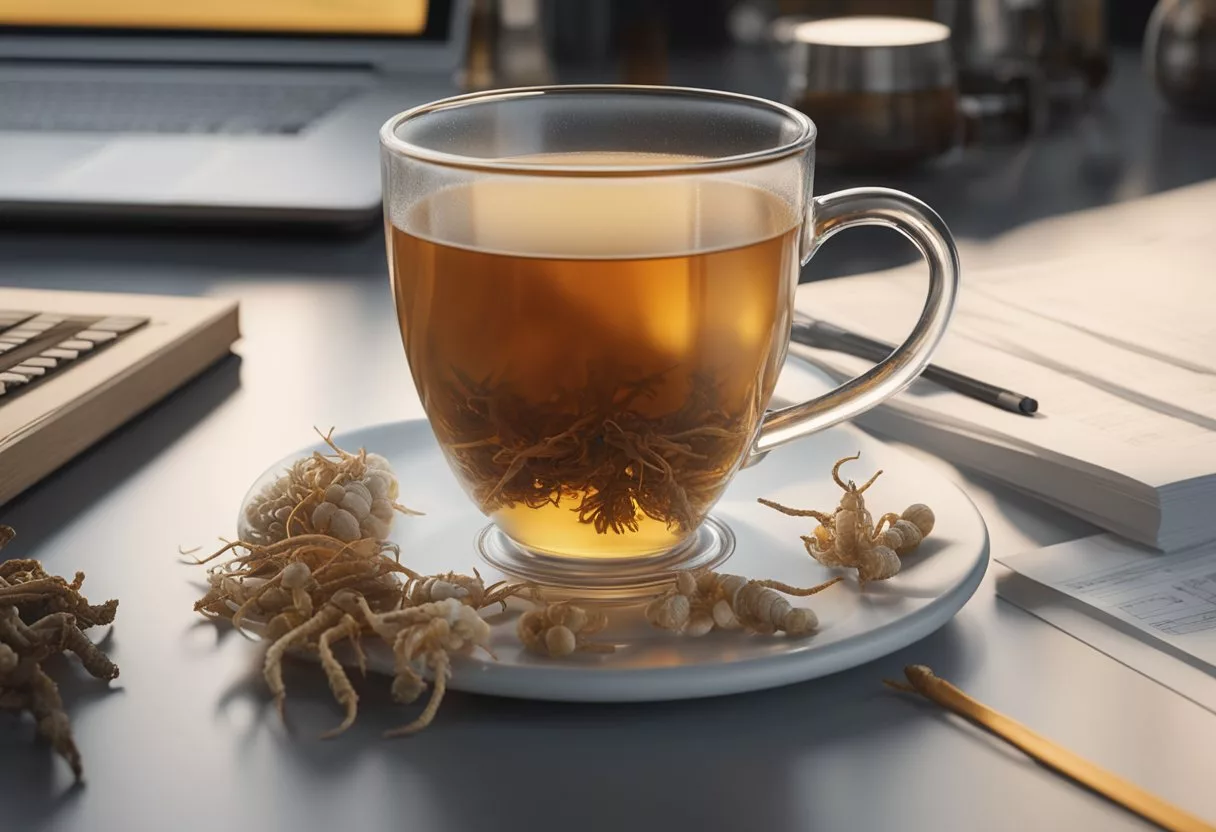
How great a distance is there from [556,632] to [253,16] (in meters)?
1.24

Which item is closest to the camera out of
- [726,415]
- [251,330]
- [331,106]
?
[726,415]

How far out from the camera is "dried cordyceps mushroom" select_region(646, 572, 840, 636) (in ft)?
1.90

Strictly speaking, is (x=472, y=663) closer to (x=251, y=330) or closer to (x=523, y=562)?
(x=523, y=562)

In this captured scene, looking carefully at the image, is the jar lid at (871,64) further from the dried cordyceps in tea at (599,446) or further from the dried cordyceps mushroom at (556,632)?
the dried cordyceps mushroom at (556,632)

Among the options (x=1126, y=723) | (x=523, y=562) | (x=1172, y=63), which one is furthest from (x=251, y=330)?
(x=1172, y=63)

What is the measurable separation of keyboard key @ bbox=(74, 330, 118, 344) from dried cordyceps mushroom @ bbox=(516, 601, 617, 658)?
433 mm

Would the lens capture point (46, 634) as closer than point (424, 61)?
Yes

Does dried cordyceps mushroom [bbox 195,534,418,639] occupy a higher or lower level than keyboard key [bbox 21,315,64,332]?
lower

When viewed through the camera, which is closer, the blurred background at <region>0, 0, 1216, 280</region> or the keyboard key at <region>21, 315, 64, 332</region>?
the keyboard key at <region>21, 315, 64, 332</region>

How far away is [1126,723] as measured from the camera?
0.58m

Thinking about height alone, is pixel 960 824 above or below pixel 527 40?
below

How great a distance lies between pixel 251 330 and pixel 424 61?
0.63 meters

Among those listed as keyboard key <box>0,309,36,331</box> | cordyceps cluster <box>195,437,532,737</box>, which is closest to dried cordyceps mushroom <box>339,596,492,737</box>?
cordyceps cluster <box>195,437,532,737</box>

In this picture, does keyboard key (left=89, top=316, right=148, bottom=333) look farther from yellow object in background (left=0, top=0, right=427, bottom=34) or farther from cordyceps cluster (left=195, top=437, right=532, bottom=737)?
yellow object in background (left=0, top=0, right=427, bottom=34)
